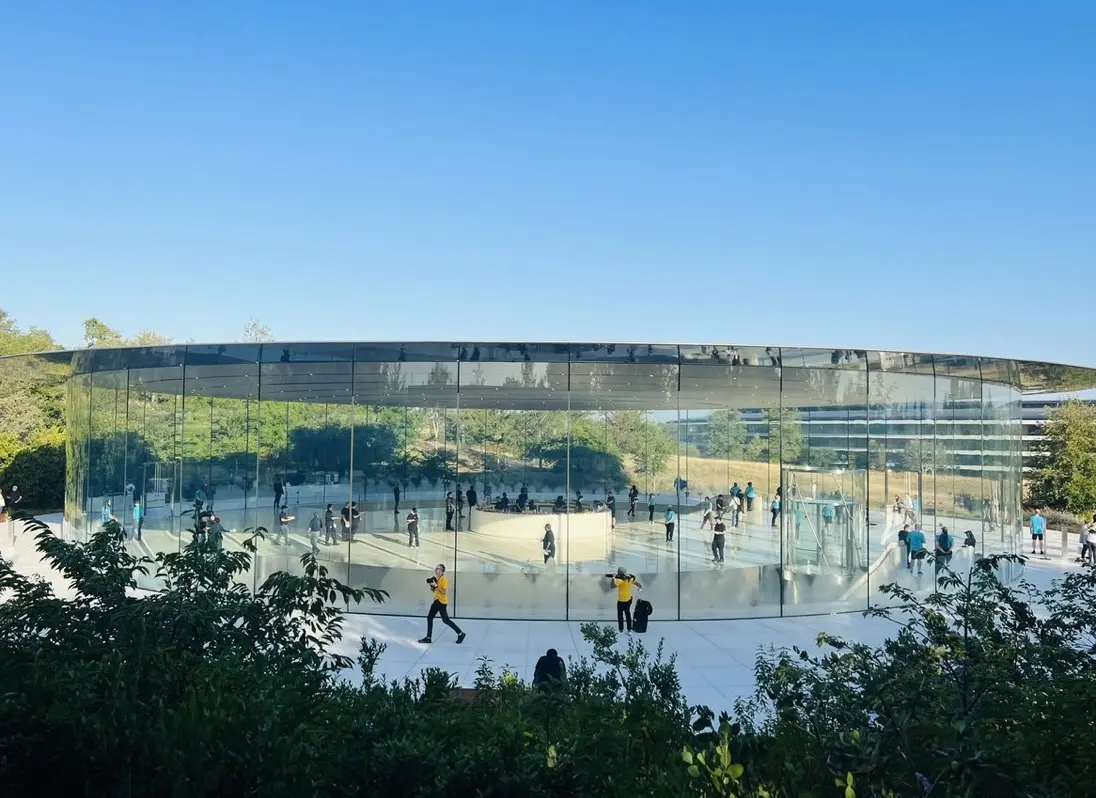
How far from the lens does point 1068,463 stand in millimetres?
33844

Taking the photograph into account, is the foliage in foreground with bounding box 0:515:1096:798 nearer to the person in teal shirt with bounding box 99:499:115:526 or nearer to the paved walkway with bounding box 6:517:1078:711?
the paved walkway with bounding box 6:517:1078:711

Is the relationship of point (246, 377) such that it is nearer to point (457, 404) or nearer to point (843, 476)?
Answer: point (457, 404)

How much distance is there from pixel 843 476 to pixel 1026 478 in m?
27.6

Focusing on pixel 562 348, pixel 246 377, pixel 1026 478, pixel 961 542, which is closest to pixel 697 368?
pixel 562 348

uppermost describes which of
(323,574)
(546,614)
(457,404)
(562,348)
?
(562,348)

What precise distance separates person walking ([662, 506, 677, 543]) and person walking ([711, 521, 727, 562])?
1.17 meters

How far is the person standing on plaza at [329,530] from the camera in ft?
51.5

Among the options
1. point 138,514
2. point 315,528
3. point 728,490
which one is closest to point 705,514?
point 728,490

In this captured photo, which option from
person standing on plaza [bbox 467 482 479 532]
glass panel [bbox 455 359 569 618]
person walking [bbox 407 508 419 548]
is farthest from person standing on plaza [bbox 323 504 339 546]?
person standing on plaza [bbox 467 482 479 532]

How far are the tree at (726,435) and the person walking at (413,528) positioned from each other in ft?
24.9

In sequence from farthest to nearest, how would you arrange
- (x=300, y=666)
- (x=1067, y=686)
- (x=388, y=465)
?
1. (x=388, y=465)
2. (x=300, y=666)
3. (x=1067, y=686)

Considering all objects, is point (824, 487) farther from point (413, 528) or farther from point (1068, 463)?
point (1068, 463)

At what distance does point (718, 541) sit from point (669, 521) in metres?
1.63

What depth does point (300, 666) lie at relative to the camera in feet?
13.3
